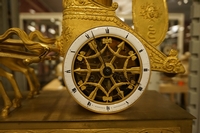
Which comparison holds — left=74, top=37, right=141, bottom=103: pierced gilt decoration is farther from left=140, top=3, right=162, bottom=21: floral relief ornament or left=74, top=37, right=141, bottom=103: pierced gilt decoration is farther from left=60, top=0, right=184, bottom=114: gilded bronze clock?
left=140, top=3, right=162, bottom=21: floral relief ornament

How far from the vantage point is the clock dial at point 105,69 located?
0.65m

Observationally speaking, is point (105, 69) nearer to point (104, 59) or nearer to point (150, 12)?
point (104, 59)

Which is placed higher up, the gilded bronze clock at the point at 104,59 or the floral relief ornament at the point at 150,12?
the floral relief ornament at the point at 150,12

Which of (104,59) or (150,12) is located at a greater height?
(150,12)

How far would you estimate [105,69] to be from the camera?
0.65 meters

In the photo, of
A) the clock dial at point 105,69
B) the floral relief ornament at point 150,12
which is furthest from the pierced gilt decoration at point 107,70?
the floral relief ornament at point 150,12

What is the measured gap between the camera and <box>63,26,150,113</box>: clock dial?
2.12ft

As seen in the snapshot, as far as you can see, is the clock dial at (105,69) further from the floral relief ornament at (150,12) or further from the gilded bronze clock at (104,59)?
the floral relief ornament at (150,12)

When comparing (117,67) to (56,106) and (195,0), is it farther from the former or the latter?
(195,0)

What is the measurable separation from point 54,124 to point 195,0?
2.66 ft

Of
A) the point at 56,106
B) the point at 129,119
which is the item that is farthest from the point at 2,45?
the point at 129,119

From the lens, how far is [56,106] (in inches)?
29.1

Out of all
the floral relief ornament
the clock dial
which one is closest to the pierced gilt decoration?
the clock dial

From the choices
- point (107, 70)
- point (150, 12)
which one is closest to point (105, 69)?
point (107, 70)
